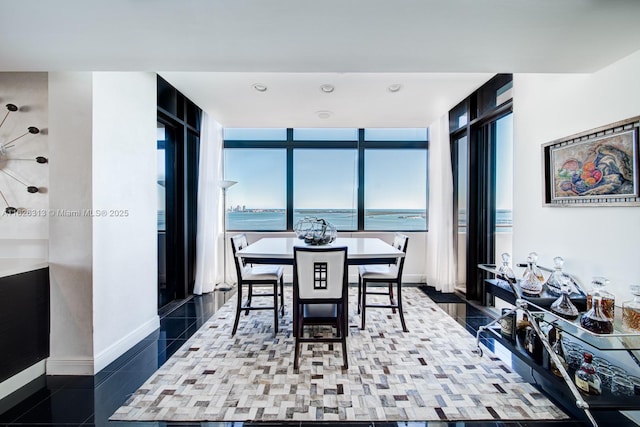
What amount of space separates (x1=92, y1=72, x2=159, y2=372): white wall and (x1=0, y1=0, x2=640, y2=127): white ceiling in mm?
453

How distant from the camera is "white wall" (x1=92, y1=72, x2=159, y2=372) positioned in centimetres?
223

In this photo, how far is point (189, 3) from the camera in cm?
137

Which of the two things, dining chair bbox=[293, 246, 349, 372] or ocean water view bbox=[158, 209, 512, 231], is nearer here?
dining chair bbox=[293, 246, 349, 372]

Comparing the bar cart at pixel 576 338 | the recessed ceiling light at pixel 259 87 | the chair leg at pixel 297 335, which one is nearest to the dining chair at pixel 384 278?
the chair leg at pixel 297 335

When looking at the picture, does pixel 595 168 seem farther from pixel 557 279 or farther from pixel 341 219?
pixel 341 219

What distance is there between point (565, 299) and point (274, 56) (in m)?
2.38

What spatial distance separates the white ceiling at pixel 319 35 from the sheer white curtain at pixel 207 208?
2.21m

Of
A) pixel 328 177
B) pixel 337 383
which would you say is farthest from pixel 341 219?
pixel 337 383

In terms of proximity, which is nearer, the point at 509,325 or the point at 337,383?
the point at 337,383

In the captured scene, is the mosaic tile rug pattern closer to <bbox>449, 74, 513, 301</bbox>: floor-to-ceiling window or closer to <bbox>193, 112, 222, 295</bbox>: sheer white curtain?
<bbox>449, 74, 513, 301</bbox>: floor-to-ceiling window

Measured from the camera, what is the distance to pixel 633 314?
4.96 feet

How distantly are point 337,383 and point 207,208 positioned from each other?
10.2 feet

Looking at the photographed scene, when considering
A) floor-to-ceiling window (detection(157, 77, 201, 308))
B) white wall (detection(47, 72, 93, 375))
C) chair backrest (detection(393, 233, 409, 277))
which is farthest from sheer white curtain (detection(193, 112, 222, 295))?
chair backrest (detection(393, 233, 409, 277))

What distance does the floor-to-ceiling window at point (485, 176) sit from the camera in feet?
10.7
